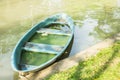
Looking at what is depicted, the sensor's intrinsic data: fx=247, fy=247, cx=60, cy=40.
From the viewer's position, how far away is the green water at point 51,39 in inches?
307

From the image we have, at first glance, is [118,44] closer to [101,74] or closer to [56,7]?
[101,74]

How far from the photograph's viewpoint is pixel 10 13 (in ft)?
40.4

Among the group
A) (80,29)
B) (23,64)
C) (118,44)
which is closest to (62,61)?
(23,64)

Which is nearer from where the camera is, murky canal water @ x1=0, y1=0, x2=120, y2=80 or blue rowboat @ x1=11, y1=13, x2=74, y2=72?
blue rowboat @ x1=11, y1=13, x2=74, y2=72

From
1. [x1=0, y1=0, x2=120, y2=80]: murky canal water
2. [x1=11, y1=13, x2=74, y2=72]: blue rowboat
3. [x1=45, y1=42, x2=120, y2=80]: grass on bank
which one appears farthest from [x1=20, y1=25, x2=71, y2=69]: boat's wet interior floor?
[x1=45, y1=42, x2=120, y2=80]: grass on bank

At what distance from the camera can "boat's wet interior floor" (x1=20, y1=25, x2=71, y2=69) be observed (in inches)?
267

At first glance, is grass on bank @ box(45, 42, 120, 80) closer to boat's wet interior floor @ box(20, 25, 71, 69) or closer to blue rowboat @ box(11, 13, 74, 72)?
blue rowboat @ box(11, 13, 74, 72)

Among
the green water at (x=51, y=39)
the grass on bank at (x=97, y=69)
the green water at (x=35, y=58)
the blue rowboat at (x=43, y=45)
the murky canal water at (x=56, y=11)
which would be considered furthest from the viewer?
the murky canal water at (x=56, y=11)

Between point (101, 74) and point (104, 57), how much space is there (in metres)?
0.85

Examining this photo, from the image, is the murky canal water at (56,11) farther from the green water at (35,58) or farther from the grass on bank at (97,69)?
the grass on bank at (97,69)

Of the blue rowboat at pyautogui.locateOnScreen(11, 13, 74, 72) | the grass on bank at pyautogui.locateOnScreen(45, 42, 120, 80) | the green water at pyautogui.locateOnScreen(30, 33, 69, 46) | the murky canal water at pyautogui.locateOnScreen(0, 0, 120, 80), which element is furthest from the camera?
the murky canal water at pyautogui.locateOnScreen(0, 0, 120, 80)

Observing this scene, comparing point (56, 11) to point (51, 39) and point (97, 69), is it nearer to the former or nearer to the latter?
point (51, 39)

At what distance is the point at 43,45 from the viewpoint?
732 cm

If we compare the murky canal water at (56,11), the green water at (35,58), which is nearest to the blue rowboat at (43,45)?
the green water at (35,58)
